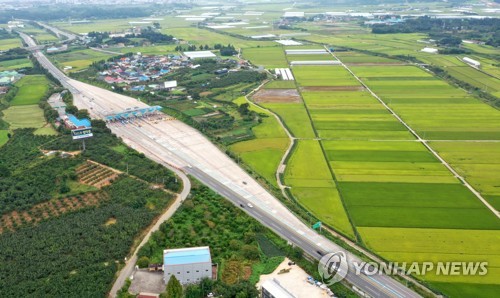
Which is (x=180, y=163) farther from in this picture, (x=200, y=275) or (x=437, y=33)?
(x=437, y=33)

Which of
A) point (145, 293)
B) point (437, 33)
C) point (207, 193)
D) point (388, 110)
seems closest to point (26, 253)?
point (145, 293)

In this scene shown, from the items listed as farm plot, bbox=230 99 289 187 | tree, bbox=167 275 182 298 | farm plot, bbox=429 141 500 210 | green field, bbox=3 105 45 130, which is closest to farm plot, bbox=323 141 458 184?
farm plot, bbox=429 141 500 210

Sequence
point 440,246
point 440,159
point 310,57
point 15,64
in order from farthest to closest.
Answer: point 310,57, point 15,64, point 440,159, point 440,246

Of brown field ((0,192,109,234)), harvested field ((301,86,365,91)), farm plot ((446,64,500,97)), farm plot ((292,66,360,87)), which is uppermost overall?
farm plot ((446,64,500,97))

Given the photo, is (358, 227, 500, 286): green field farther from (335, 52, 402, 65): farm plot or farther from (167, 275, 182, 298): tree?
(335, 52, 402, 65): farm plot

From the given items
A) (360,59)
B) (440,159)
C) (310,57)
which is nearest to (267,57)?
(310,57)

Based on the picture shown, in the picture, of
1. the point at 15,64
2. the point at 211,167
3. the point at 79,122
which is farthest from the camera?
the point at 15,64

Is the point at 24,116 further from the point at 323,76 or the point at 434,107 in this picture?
the point at 434,107
